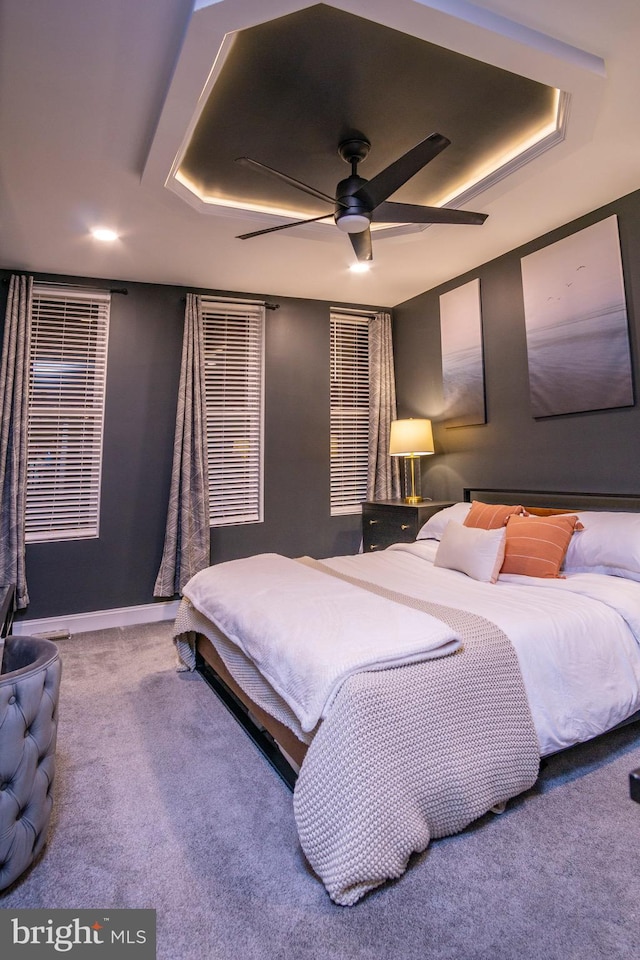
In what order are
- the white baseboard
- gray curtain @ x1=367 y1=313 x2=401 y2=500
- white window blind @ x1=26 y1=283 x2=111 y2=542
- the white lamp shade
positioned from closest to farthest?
1. the white baseboard
2. white window blind @ x1=26 y1=283 x2=111 y2=542
3. the white lamp shade
4. gray curtain @ x1=367 y1=313 x2=401 y2=500

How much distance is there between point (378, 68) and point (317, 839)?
2.89 m

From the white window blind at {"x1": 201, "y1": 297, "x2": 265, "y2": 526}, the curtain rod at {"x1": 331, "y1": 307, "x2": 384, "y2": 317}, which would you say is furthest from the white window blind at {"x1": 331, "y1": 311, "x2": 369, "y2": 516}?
the white window blind at {"x1": 201, "y1": 297, "x2": 265, "y2": 526}

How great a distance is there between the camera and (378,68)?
81.5 inches

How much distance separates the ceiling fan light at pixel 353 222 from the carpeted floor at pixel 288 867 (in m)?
2.53

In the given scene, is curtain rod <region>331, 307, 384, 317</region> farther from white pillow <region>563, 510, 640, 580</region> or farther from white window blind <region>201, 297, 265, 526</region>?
white pillow <region>563, 510, 640, 580</region>

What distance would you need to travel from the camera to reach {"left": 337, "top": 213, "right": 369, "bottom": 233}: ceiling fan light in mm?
2320

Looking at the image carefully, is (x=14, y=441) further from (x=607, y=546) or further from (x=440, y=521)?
(x=607, y=546)

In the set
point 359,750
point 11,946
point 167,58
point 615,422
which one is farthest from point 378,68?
point 11,946

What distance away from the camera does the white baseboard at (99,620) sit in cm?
370

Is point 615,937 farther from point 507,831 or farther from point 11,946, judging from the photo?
point 11,946

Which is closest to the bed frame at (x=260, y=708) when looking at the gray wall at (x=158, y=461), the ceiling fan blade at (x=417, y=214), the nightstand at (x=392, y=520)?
the nightstand at (x=392, y=520)

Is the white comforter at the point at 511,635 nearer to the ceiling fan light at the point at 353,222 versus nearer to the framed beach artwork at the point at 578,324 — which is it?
the framed beach artwork at the point at 578,324

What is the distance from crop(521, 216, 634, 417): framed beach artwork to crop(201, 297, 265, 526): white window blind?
2.36 metres

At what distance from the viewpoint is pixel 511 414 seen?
3.74m
